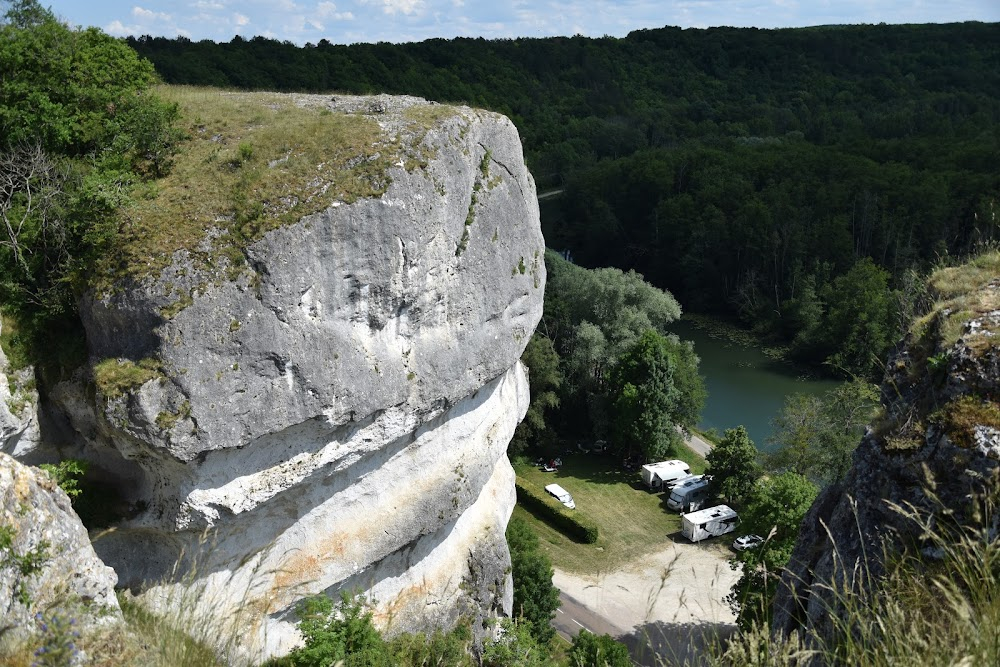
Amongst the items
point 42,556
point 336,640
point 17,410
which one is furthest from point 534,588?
point 42,556

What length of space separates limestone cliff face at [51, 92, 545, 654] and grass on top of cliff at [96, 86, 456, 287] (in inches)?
11.8

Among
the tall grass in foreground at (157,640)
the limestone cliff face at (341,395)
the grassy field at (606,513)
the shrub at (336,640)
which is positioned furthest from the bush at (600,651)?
the tall grass in foreground at (157,640)

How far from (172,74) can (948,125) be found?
57.4m

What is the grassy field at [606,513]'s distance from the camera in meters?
25.9

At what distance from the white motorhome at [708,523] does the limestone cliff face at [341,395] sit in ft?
33.7

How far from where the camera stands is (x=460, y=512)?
16547mm

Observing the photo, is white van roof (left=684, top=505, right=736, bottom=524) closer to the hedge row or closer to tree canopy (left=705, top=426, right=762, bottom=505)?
tree canopy (left=705, top=426, right=762, bottom=505)

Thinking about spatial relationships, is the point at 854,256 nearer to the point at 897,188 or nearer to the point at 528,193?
the point at 897,188

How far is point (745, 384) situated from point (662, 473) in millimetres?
12603

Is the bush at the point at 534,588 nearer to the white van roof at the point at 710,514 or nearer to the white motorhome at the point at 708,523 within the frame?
the white motorhome at the point at 708,523

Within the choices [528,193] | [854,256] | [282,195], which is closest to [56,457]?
[282,195]

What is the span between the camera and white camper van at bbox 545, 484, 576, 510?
93.0ft

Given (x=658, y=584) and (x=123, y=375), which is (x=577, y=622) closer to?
(x=658, y=584)

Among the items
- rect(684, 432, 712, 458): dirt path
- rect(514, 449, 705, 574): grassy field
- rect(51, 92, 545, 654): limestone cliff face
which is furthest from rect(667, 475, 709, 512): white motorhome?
rect(51, 92, 545, 654): limestone cliff face
